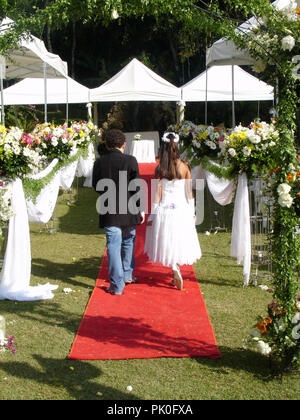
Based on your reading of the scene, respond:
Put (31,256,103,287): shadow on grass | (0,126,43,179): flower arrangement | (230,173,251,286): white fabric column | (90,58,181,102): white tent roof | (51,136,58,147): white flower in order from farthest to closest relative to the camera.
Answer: (90,58,181,102): white tent roof
(51,136,58,147): white flower
(31,256,103,287): shadow on grass
(230,173,251,286): white fabric column
(0,126,43,179): flower arrangement

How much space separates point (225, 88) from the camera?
1552 cm

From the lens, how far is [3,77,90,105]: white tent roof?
1616 cm

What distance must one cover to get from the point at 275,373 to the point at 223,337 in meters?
0.88

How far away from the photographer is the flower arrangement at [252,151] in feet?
21.6

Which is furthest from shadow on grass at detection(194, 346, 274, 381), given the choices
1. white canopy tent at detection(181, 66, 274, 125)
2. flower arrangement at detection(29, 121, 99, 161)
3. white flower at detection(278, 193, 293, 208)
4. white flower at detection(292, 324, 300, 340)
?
white canopy tent at detection(181, 66, 274, 125)

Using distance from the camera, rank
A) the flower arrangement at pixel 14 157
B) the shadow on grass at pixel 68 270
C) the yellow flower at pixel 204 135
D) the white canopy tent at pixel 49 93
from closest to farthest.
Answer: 1. the flower arrangement at pixel 14 157
2. the shadow on grass at pixel 68 270
3. the yellow flower at pixel 204 135
4. the white canopy tent at pixel 49 93

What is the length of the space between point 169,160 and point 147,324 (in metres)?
2.07

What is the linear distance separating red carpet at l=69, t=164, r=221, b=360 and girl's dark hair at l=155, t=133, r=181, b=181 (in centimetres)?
137

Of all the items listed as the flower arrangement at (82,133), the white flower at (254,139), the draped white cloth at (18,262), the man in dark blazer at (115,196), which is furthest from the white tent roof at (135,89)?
the draped white cloth at (18,262)

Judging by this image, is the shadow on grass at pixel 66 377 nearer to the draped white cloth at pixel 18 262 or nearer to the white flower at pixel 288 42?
the draped white cloth at pixel 18 262

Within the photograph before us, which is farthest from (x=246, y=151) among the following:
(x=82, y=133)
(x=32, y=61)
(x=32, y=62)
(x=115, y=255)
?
(x=82, y=133)

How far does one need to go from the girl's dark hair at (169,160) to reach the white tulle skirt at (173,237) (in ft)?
1.36

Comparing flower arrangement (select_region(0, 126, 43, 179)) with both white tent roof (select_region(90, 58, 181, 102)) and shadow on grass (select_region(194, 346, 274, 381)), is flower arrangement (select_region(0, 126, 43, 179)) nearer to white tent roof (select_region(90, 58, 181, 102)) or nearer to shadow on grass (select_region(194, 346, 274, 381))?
shadow on grass (select_region(194, 346, 274, 381))

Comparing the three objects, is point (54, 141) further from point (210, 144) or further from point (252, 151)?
point (252, 151)
